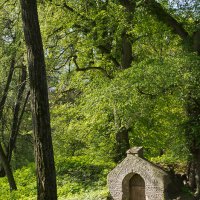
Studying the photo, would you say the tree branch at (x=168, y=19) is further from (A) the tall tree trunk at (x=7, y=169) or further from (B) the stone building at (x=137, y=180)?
(A) the tall tree trunk at (x=7, y=169)

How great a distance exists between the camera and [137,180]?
553 inches

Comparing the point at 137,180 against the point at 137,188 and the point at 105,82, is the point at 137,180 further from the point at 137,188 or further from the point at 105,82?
the point at 105,82

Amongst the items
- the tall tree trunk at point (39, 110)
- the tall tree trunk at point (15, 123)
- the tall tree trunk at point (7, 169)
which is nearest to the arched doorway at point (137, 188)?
the tall tree trunk at point (7, 169)

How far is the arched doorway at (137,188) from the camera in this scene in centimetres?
1388

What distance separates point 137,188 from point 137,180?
32 cm

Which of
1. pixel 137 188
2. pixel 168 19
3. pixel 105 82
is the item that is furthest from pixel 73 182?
pixel 168 19

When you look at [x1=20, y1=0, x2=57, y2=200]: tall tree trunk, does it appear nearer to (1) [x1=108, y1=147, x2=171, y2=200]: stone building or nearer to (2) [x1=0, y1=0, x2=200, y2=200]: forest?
(2) [x1=0, y1=0, x2=200, y2=200]: forest

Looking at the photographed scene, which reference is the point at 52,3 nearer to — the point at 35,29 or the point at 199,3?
the point at 199,3

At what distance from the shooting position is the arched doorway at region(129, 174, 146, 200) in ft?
45.5

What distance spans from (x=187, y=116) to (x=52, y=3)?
7519 millimetres

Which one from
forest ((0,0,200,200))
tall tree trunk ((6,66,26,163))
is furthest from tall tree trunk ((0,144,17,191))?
tall tree trunk ((6,66,26,163))

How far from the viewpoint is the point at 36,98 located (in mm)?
6965

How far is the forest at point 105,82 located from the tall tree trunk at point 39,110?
0.02 metres

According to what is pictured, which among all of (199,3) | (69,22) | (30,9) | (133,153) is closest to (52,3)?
(69,22)
